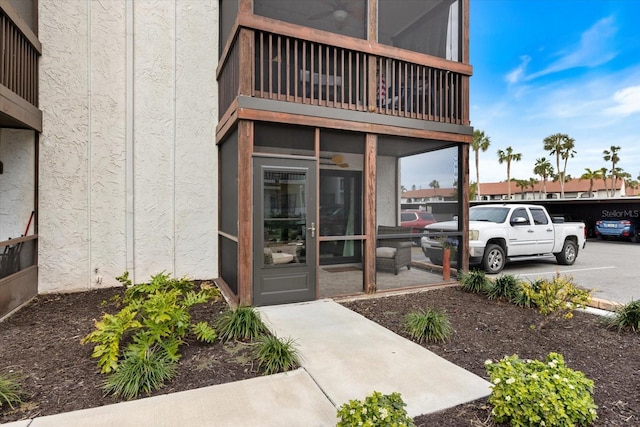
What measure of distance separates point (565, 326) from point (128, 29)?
8.29m

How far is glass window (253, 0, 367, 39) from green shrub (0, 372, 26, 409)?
6.51 meters

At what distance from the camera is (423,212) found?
680 cm

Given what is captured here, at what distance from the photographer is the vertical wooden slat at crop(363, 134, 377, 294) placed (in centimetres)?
563

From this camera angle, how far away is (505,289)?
545cm

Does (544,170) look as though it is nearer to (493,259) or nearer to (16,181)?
(493,259)

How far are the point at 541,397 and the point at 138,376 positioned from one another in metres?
2.99

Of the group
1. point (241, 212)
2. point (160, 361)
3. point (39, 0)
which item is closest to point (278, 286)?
point (241, 212)

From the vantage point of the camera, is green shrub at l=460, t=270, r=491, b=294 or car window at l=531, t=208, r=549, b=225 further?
car window at l=531, t=208, r=549, b=225

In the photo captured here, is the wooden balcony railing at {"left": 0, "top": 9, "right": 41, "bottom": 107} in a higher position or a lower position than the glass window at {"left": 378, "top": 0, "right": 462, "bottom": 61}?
lower

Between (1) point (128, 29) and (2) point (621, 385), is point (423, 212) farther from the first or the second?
(1) point (128, 29)

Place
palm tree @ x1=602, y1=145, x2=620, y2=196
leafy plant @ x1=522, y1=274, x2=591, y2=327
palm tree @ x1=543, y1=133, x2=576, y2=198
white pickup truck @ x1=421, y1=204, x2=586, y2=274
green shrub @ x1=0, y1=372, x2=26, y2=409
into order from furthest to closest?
1. palm tree @ x1=602, y1=145, x2=620, y2=196
2. palm tree @ x1=543, y1=133, x2=576, y2=198
3. white pickup truck @ x1=421, y1=204, x2=586, y2=274
4. leafy plant @ x1=522, y1=274, x2=591, y2=327
5. green shrub @ x1=0, y1=372, x2=26, y2=409

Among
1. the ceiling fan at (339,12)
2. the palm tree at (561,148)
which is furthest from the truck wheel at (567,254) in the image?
the palm tree at (561,148)

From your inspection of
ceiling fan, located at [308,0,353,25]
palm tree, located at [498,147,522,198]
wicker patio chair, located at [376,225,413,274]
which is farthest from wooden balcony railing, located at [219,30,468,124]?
palm tree, located at [498,147,522,198]

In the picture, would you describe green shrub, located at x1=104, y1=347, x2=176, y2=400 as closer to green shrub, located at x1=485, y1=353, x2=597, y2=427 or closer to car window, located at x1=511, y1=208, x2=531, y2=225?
green shrub, located at x1=485, y1=353, x2=597, y2=427
